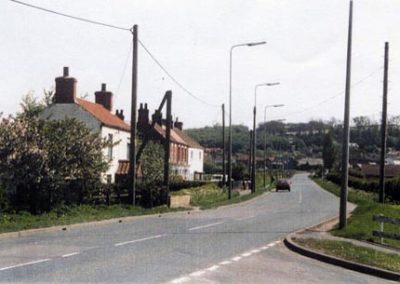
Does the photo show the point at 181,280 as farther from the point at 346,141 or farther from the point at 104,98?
the point at 104,98

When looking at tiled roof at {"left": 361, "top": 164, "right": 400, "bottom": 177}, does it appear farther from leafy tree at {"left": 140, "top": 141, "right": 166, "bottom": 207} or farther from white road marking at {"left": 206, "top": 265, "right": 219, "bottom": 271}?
white road marking at {"left": 206, "top": 265, "right": 219, "bottom": 271}

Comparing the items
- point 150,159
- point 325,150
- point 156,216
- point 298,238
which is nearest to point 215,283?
point 298,238

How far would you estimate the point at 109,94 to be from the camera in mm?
61156

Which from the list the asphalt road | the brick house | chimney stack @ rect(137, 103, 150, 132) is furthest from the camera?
chimney stack @ rect(137, 103, 150, 132)

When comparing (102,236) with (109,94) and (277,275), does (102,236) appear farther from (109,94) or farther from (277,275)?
(109,94)

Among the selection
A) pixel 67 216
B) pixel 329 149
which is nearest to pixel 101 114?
pixel 67 216

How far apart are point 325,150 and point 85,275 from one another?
16290 centimetres

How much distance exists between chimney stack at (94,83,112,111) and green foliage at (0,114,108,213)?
29004mm

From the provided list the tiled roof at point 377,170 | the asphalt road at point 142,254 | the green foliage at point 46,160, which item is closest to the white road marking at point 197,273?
the asphalt road at point 142,254

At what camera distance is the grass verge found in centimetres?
1367

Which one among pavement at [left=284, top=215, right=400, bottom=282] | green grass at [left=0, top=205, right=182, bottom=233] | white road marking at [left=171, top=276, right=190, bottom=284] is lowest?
green grass at [left=0, top=205, right=182, bottom=233]

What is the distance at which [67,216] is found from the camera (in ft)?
84.6

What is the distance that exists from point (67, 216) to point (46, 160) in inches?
123

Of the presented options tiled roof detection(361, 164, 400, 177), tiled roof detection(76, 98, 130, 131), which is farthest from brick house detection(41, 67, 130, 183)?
tiled roof detection(361, 164, 400, 177)
